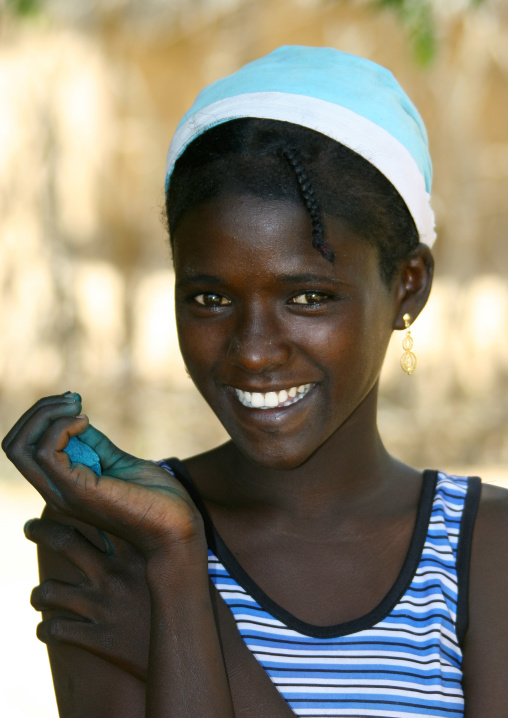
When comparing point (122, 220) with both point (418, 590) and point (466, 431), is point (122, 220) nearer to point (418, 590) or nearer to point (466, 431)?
point (466, 431)

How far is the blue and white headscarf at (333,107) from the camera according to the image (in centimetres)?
167

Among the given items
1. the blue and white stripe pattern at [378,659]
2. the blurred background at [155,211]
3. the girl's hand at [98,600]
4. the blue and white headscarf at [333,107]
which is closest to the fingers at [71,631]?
the girl's hand at [98,600]

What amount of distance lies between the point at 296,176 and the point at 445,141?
4.41m

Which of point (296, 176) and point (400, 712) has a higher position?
point (296, 176)

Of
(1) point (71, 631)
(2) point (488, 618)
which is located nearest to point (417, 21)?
(2) point (488, 618)

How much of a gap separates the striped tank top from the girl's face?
295mm

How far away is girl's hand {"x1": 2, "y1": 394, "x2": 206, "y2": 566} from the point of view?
1.52 m

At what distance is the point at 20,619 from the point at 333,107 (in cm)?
320

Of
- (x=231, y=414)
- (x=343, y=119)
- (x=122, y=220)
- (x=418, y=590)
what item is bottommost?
(x=418, y=590)

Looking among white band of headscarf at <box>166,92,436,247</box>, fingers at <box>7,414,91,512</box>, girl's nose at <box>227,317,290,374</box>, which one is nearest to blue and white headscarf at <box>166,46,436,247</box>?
white band of headscarf at <box>166,92,436,247</box>

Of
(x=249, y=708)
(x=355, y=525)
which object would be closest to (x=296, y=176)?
(x=355, y=525)

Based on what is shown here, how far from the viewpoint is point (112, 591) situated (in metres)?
1.68

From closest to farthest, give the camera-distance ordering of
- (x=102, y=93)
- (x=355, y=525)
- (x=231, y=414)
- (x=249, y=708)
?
1. (x=249, y=708)
2. (x=231, y=414)
3. (x=355, y=525)
4. (x=102, y=93)

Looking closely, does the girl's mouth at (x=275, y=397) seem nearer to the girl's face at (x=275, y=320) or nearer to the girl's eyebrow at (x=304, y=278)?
the girl's face at (x=275, y=320)
